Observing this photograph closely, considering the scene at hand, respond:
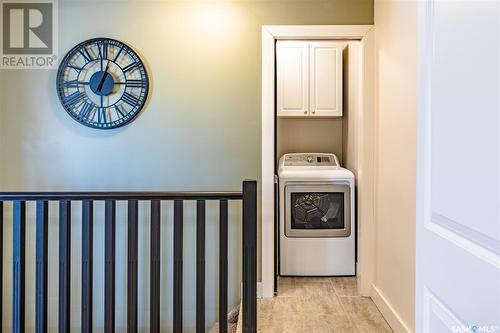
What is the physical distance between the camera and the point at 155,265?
2012mm

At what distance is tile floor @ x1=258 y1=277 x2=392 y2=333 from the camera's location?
8.64 ft

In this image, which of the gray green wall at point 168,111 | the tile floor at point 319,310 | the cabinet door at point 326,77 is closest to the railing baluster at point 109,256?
the tile floor at point 319,310

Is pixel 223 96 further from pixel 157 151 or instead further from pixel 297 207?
pixel 297 207

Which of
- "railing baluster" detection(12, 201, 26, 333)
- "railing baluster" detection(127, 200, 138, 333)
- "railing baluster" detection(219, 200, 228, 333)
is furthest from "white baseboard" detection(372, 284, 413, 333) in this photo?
"railing baluster" detection(12, 201, 26, 333)

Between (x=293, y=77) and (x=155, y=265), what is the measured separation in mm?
2619

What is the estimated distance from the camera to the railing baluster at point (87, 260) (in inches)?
78.2

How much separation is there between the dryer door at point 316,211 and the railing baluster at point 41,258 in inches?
83.9

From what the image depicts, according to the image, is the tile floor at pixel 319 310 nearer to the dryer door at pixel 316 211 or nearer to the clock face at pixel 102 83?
the dryer door at pixel 316 211

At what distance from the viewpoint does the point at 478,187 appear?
2.92 feet

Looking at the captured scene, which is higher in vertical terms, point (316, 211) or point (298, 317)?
point (316, 211)

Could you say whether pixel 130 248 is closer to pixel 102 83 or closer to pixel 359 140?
pixel 102 83

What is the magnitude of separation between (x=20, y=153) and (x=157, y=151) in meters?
1.11

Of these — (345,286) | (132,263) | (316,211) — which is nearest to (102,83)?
(132,263)

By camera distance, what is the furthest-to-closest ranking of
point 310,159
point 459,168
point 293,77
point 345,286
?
point 310,159
point 293,77
point 345,286
point 459,168
